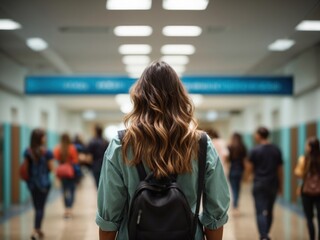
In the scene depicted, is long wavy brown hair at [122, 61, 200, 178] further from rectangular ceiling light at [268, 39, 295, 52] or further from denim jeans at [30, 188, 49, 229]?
rectangular ceiling light at [268, 39, 295, 52]

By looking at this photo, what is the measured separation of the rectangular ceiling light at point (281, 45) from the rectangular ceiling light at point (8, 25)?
16.0 feet

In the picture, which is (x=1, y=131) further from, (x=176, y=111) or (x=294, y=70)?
(x=176, y=111)

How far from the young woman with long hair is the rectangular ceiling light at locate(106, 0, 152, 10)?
511 cm

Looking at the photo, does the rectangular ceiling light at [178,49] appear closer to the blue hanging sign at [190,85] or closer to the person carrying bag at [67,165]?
the blue hanging sign at [190,85]

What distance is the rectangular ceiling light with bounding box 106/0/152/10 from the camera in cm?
735

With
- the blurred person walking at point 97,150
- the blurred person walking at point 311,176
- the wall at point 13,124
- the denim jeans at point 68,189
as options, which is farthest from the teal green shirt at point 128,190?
the wall at point 13,124

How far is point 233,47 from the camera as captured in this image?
36.0ft

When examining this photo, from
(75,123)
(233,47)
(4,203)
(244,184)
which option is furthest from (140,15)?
(75,123)

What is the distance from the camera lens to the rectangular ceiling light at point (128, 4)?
24.1ft

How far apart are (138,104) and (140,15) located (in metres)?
5.86

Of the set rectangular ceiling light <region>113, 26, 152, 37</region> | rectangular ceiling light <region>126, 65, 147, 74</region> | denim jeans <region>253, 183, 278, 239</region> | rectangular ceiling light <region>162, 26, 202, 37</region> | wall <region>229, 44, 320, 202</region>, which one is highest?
rectangular ceiling light <region>126, 65, 147, 74</region>

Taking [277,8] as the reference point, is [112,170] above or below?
below

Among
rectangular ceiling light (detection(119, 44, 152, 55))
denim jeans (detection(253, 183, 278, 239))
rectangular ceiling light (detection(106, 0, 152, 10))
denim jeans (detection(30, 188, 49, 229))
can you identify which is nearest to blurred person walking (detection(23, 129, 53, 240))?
denim jeans (detection(30, 188, 49, 229))

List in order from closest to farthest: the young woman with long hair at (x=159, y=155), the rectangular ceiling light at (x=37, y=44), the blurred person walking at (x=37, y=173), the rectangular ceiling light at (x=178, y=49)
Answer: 1. the young woman with long hair at (x=159, y=155)
2. the blurred person walking at (x=37, y=173)
3. the rectangular ceiling light at (x=37, y=44)
4. the rectangular ceiling light at (x=178, y=49)
